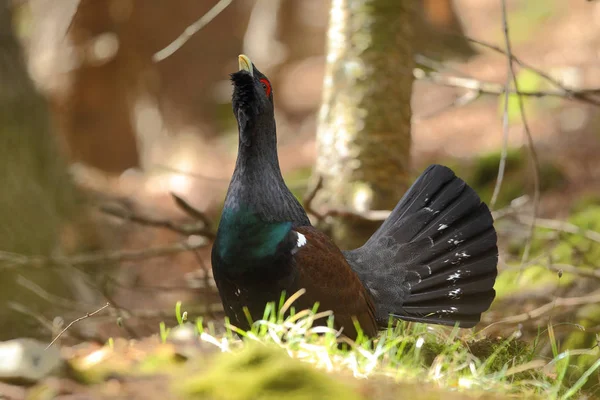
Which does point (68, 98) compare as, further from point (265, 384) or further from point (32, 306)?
point (265, 384)

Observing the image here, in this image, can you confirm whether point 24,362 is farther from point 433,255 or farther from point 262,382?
point 433,255

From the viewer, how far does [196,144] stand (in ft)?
51.3

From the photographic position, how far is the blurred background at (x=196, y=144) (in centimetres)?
565

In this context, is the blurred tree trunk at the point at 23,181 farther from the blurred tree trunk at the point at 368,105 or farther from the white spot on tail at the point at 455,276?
the white spot on tail at the point at 455,276

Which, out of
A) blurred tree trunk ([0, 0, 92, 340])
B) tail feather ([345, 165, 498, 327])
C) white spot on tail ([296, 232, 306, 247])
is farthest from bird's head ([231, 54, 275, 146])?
blurred tree trunk ([0, 0, 92, 340])

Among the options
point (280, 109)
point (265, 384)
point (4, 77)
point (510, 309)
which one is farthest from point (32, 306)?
point (280, 109)

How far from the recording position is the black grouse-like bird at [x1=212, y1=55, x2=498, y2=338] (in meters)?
3.69

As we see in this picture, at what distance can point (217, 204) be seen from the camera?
1077 cm

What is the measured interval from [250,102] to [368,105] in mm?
1605

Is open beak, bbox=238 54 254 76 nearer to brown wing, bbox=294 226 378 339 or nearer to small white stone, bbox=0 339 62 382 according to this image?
brown wing, bbox=294 226 378 339

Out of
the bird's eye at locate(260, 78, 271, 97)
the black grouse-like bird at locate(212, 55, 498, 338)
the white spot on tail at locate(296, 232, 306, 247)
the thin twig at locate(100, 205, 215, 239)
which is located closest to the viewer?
the black grouse-like bird at locate(212, 55, 498, 338)

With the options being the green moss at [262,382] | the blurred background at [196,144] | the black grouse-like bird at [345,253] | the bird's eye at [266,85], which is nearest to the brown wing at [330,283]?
the black grouse-like bird at [345,253]

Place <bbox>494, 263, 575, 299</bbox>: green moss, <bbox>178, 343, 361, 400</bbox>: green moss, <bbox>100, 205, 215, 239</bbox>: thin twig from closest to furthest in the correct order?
<bbox>178, 343, 361, 400</bbox>: green moss → <bbox>100, 205, 215, 239</bbox>: thin twig → <bbox>494, 263, 575, 299</bbox>: green moss

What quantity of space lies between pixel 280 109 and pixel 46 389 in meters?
16.6
